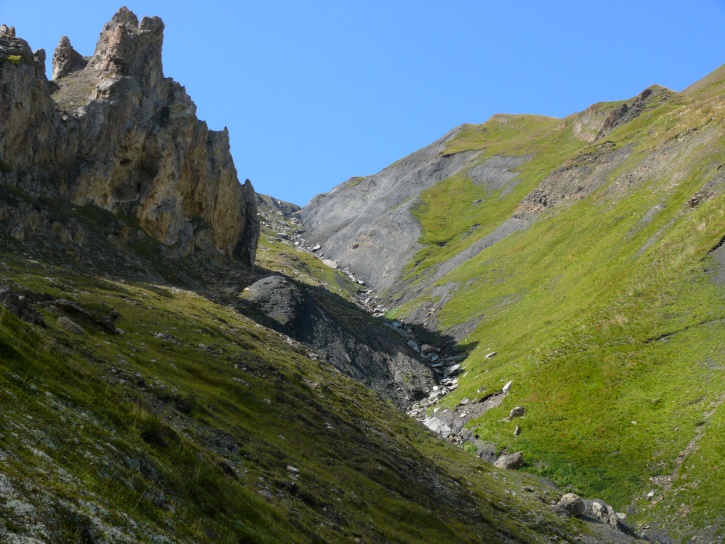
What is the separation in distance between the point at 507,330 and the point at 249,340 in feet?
169

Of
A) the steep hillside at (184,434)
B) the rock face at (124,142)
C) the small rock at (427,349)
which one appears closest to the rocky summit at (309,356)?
the steep hillside at (184,434)

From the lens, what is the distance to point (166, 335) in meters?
44.2

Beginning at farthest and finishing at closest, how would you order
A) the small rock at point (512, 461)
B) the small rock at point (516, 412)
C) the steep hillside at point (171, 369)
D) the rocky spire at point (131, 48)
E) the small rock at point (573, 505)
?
the rocky spire at point (131, 48)
the small rock at point (516, 412)
the small rock at point (512, 461)
the small rock at point (573, 505)
the steep hillside at point (171, 369)

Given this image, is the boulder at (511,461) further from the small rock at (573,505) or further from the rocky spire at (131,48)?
the rocky spire at (131,48)

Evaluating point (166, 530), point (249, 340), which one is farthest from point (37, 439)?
point (249, 340)

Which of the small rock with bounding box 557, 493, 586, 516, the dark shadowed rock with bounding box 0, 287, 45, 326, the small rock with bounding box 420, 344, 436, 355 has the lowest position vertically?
the small rock with bounding box 557, 493, 586, 516

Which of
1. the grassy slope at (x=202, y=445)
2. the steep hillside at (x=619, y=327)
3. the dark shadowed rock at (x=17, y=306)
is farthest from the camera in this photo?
the steep hillside at (x=619, y=327)

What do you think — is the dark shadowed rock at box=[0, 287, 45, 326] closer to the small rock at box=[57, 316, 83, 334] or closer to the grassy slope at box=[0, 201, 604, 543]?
the grassy slope at box=[0, 201, 604, 543]

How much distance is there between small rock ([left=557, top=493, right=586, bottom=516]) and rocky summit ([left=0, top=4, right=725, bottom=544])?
0.23 meters

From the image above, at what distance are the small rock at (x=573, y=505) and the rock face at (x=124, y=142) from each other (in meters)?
59.6

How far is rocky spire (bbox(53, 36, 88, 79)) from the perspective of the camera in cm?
10719

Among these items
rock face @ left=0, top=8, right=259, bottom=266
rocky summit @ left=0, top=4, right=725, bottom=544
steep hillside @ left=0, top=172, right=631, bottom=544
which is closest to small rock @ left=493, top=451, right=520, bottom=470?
rocky summit @ left=0, top=4, right=725, bottom=544

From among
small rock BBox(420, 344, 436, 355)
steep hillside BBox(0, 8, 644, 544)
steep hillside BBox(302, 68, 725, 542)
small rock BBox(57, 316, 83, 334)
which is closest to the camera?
steep hillside BBox(0, 8, 644, 544)

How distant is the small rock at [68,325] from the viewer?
32428 millimetres
